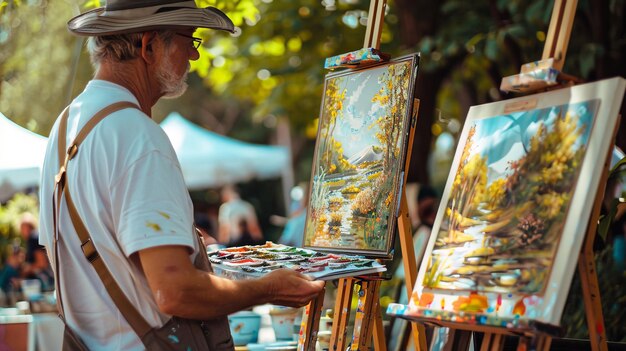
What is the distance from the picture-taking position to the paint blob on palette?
8.40 ft

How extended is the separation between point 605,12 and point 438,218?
12.9 feet

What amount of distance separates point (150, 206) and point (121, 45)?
51cm

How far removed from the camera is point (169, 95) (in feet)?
7.63

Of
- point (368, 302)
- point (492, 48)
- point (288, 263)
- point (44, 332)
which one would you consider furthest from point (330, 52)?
point (288, 263)

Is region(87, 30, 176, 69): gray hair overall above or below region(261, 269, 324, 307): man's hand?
above

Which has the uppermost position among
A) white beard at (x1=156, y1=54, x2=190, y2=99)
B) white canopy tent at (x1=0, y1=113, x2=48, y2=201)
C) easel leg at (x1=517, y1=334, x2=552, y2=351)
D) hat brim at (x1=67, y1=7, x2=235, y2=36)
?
hat brim at (x1=67, y1=7, x2=235, y2=36)

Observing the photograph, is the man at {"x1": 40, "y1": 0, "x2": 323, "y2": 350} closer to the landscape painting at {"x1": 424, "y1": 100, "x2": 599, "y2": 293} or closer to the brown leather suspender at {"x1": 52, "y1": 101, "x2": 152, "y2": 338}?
the brown leather suspender at {"x1": 52, "y1": 101, "x2": 152, "y2": 338}

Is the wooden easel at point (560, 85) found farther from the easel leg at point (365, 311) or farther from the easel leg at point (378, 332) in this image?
the easel leg at point (378, 332)

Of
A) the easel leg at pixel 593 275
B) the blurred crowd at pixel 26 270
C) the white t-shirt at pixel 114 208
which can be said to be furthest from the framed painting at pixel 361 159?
the blurred crowd at pixel 26 270

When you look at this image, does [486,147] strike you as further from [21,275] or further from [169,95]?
[21,275]

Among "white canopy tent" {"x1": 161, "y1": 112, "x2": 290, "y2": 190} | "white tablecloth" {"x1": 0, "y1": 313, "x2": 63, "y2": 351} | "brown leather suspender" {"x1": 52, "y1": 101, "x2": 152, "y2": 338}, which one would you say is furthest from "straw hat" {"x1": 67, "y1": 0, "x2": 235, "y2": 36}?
"white canopy tent" {"x1": 161, "y1": 112, "x2": 290, "y2": 190}

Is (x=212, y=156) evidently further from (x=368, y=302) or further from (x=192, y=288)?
(x=192, y=288)

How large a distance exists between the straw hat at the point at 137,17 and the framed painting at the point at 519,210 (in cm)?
92

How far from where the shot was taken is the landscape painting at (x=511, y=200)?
221 centimetres
